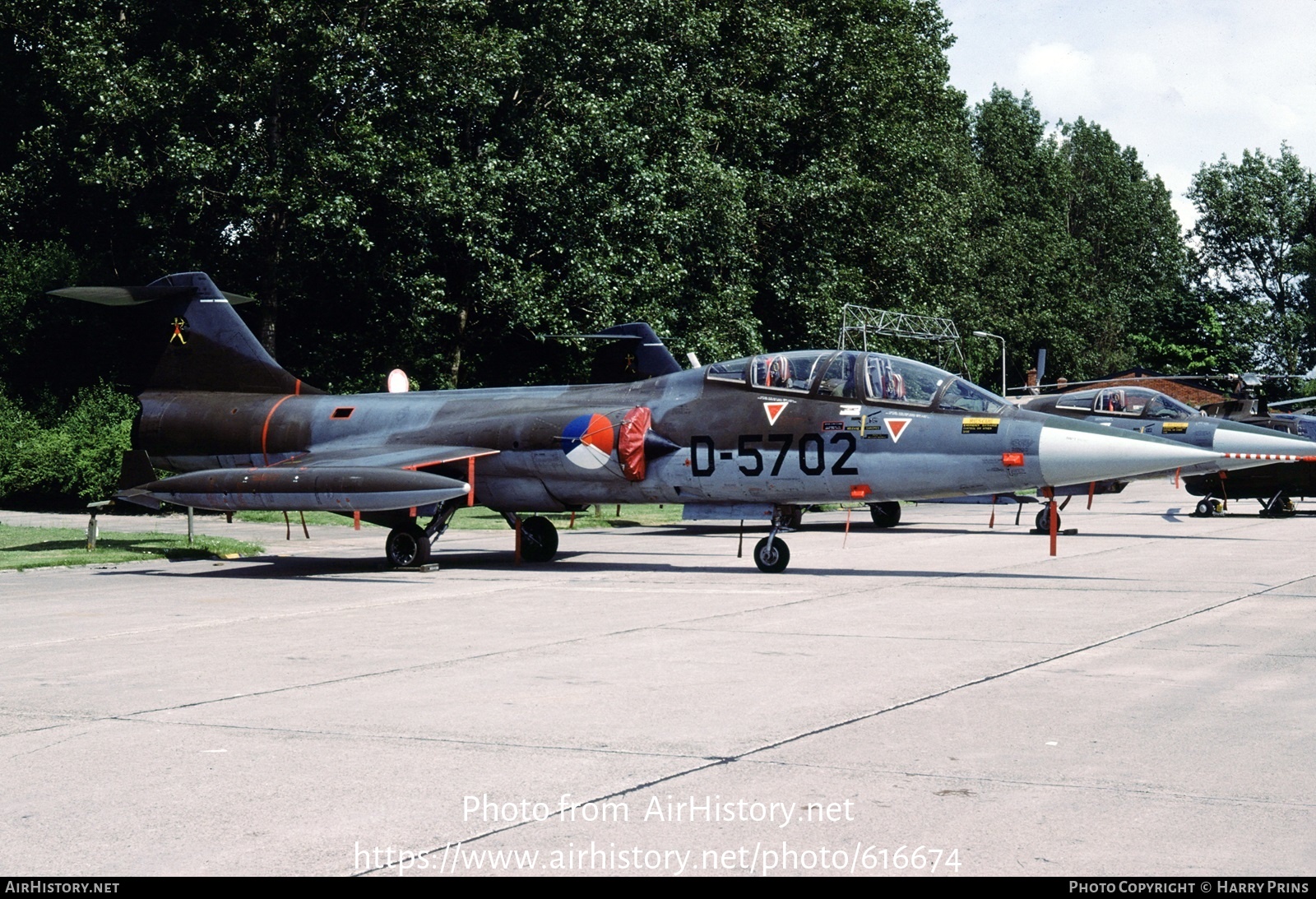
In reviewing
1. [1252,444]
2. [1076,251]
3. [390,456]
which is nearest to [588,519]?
[390,456]

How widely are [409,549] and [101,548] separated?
18.3 feet

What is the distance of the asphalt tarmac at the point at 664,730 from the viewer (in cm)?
495

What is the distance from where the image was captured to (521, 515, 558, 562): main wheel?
1889cm

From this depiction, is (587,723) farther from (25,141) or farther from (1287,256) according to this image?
(1287,256)

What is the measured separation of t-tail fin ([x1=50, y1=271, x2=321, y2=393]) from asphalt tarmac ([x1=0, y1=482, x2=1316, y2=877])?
5984mm

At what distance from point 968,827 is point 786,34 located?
144 ft

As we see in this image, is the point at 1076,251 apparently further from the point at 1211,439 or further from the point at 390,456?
the point at 390,456

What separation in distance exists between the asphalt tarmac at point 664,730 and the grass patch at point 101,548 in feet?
11.7

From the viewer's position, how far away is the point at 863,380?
16.1 meters

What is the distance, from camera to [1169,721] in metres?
7.20

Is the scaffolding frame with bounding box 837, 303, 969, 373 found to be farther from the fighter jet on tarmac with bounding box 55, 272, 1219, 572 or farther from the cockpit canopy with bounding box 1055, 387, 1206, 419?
the fighter jet on tarmac with bounding box 55, 272, 1219, 572

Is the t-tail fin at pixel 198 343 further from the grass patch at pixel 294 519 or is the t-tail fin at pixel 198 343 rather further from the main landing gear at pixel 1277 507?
the main landing gear at pixel 1277 507

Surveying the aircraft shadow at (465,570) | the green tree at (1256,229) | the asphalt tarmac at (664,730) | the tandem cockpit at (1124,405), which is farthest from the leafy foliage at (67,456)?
the green tree at (1256,229)

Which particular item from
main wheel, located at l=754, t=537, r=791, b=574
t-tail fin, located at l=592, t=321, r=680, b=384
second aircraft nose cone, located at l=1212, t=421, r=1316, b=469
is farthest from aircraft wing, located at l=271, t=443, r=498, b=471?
second aircraft nose cone, located at l=1212, t=421, r=1316, b=469
